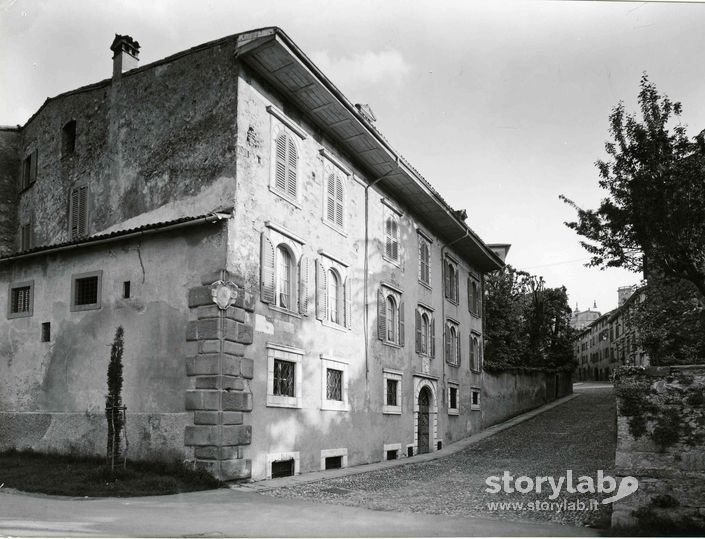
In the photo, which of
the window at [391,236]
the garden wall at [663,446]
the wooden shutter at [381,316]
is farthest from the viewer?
the window at [391,236]

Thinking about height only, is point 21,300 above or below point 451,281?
below

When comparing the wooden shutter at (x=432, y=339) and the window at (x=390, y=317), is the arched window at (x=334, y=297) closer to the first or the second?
the window at (x=390, y=317)

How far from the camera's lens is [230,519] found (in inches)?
365

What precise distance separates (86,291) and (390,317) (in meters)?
8.90

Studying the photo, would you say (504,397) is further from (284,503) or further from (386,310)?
(284,503)

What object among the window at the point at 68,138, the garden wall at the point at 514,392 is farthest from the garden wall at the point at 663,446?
the garden wall at the point at 514,392

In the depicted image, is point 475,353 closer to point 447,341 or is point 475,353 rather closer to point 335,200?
point 447,341

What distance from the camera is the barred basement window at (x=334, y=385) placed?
53.9ft

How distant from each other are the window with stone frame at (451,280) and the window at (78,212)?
13.2 m

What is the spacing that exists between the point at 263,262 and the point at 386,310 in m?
6.69

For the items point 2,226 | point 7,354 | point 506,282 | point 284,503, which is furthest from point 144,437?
point 506,282

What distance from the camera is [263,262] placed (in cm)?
1405

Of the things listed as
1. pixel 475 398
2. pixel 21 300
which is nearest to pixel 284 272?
pixel 21 300

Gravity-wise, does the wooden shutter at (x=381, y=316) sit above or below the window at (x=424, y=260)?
below
